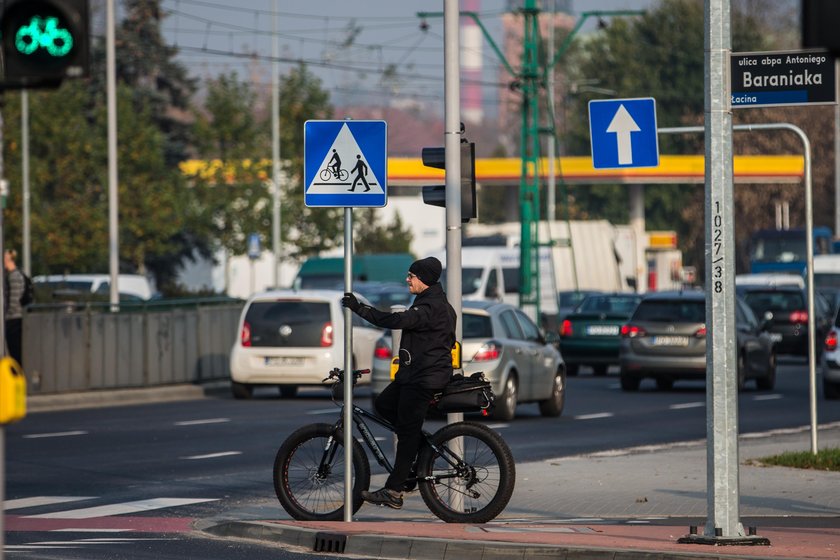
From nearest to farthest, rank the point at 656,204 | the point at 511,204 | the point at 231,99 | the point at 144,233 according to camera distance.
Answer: the point at 144,233 < the point at 231,99 < the point at 511,204 < the point at 656,204

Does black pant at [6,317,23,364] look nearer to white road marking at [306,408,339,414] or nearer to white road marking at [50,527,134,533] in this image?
white road marking at [306,408,339,414]

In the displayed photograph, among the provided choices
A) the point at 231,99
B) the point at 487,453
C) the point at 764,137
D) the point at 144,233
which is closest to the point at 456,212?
the point at 487,453

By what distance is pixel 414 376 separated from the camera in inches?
479

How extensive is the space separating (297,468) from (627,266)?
149ft

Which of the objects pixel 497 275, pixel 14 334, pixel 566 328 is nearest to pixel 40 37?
pixel 14 334

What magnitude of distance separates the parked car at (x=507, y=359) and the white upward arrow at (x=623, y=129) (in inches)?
268

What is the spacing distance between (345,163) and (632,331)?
57.6 feet

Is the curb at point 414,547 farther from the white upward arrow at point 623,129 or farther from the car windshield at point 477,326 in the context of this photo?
the car windshield at point 477,326

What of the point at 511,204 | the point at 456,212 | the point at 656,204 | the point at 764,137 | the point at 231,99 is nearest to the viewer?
the point at 456,212

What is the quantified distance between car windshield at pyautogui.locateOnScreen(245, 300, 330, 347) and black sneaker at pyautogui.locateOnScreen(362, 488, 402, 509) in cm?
1471

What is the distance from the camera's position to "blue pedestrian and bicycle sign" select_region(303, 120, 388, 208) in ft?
39.1

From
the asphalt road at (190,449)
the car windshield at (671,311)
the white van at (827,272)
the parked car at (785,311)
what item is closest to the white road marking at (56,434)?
the asphalt road at (190,449)

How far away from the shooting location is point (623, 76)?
330 feet

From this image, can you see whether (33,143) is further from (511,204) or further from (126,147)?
(511,204)
